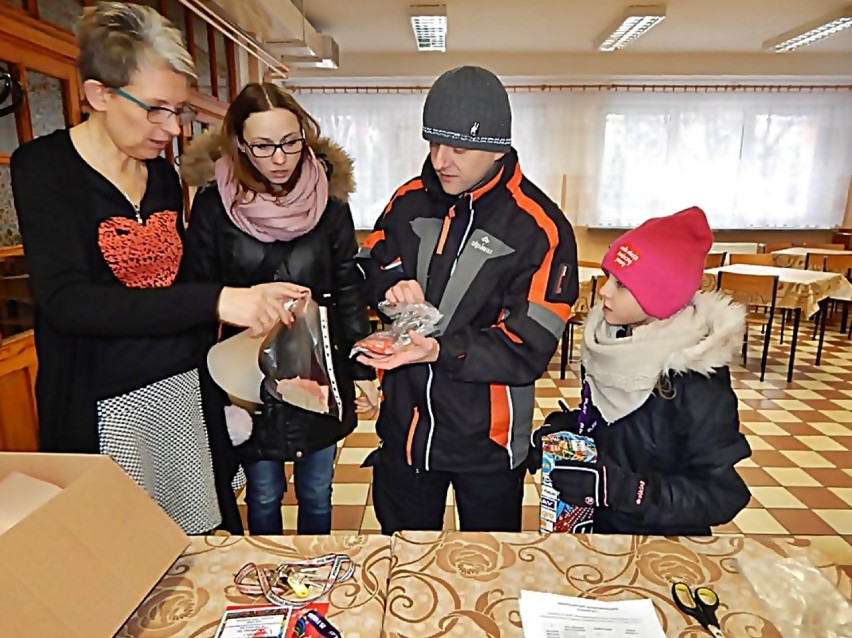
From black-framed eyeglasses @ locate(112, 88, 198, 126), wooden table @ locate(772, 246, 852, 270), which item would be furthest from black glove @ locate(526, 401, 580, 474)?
wooden table @ locate(772, 246, 852, 270)

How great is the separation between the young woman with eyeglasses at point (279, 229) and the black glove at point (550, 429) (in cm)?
47

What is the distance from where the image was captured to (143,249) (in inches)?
46.5

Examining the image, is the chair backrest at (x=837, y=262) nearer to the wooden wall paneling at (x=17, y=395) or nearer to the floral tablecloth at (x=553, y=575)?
the floral tablecloth at (x=553, y=575)

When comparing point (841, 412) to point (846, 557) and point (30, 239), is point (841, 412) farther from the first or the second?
point (30, 239)

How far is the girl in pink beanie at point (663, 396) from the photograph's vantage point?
A: 1.12 metres

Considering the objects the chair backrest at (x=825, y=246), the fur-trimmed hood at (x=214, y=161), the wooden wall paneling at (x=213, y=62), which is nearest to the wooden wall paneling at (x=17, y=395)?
the fur-trimmed hood at (x=214, y=161)

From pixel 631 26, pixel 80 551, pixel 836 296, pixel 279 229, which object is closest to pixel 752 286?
pixel 836 296

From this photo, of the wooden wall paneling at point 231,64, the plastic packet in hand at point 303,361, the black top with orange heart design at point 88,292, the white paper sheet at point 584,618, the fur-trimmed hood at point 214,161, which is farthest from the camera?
the wooden wall paneling at point 231,64

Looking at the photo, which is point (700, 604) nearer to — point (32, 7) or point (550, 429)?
point (550, 429)

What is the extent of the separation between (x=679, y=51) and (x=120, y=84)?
641 cm

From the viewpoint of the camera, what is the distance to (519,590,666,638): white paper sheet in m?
Answer: 0.76

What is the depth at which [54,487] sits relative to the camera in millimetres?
824

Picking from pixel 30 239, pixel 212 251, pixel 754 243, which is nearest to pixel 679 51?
pixel 754 243

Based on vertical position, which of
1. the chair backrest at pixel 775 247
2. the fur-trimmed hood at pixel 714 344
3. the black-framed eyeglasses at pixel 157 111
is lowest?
the chair backrest at pixel 775 247
